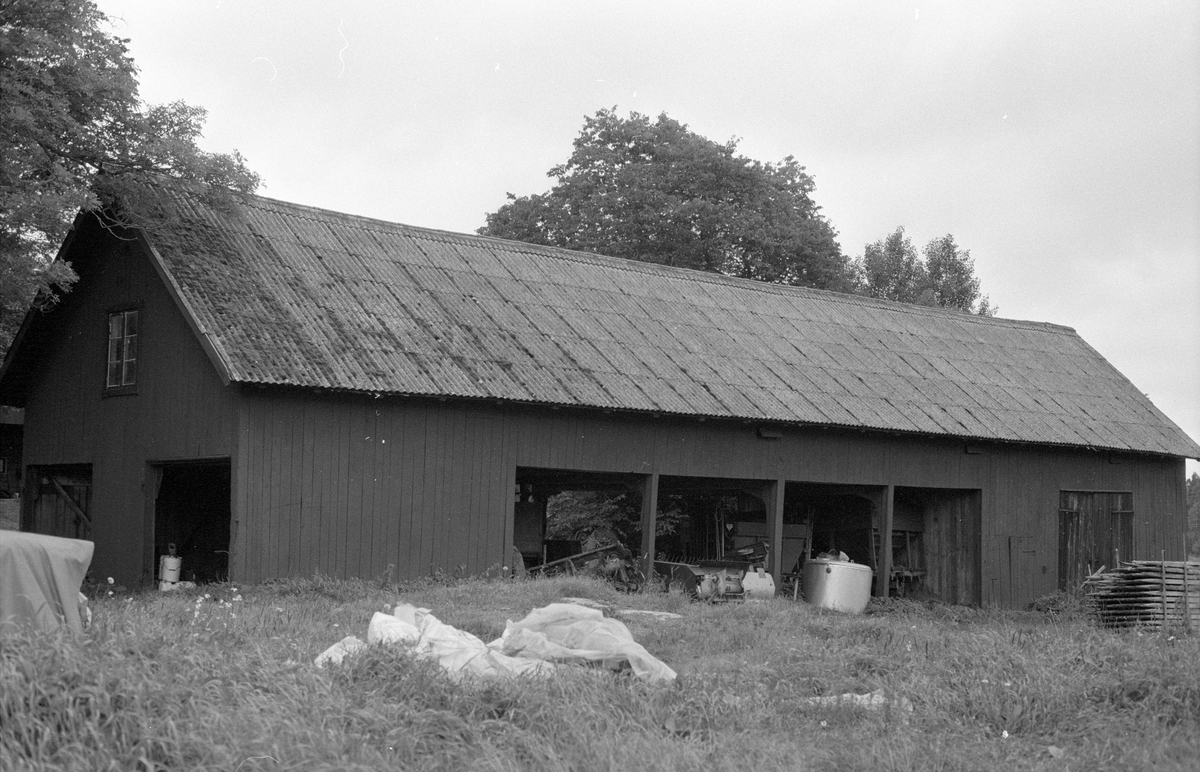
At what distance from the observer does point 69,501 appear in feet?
67.9

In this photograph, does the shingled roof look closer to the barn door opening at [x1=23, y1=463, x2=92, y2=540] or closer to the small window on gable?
the small window on gable

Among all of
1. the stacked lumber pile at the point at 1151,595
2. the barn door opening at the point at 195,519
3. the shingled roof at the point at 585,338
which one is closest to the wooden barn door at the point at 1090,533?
the shingled roof at the point at 585,338

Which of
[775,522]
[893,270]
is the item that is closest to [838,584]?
[775,522]

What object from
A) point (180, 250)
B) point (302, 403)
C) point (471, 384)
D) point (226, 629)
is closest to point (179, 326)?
point (180, 250)

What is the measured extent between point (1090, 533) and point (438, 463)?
1401 centimetres

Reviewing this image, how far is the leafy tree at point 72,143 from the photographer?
55.3ft

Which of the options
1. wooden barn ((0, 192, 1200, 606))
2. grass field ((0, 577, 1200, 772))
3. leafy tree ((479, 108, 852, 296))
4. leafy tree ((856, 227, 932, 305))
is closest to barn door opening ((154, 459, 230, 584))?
wooden barn ((0, 192, 1200, 606))

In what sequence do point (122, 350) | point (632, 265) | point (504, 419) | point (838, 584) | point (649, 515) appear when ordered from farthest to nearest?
point (632, 265) → point (838, 584) → point (649, 515) → point (122, 350) → point (504, 419)

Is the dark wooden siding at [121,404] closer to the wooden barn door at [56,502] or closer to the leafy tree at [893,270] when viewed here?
the wooden barn door at [56,502]

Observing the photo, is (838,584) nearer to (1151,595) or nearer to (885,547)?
(885,547)

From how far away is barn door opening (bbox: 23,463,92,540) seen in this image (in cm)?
2144

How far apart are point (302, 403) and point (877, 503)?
10.5 meters

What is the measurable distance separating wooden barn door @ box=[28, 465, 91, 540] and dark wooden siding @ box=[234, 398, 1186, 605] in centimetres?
645

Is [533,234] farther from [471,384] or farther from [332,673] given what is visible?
[332,673]
